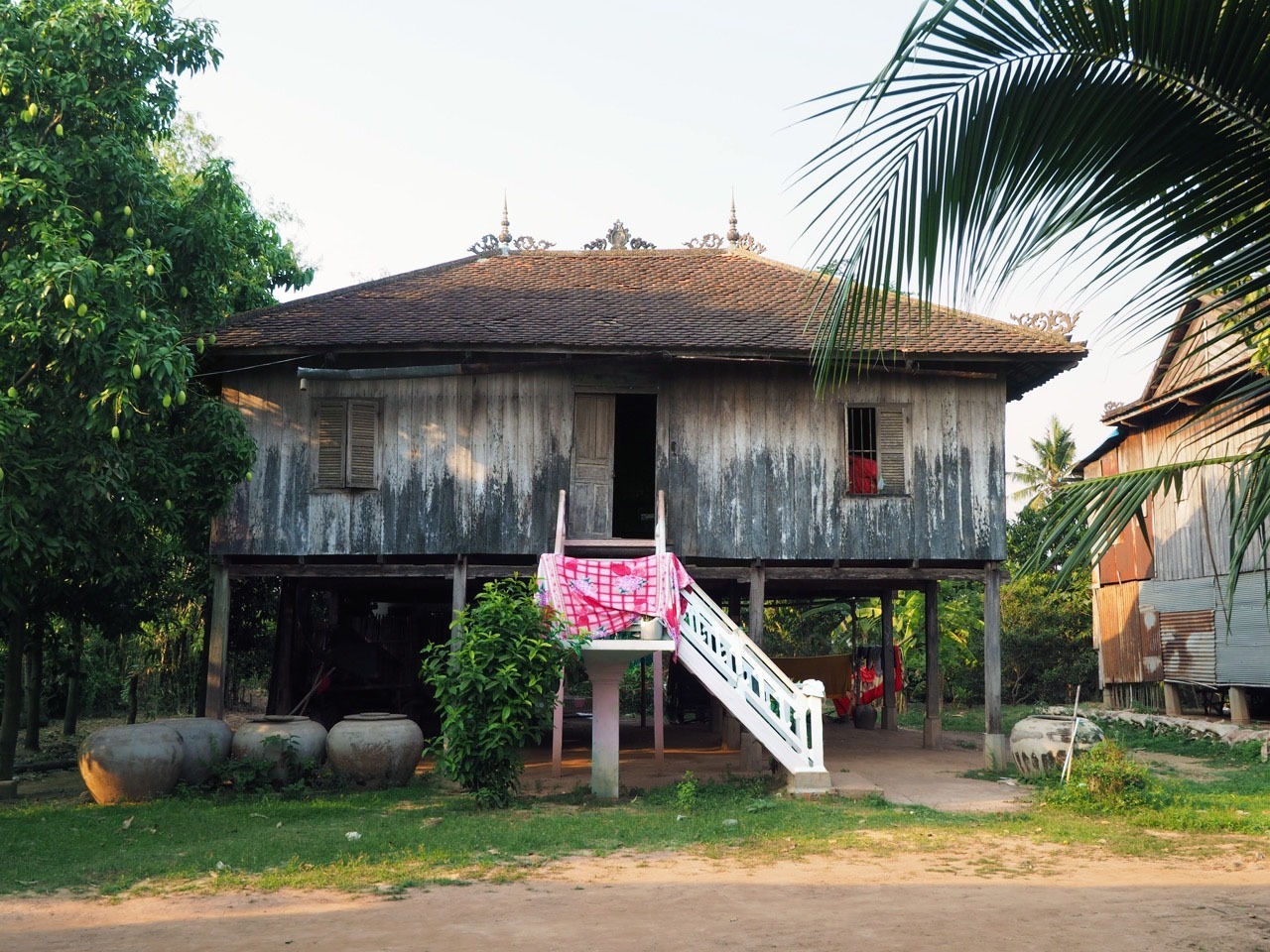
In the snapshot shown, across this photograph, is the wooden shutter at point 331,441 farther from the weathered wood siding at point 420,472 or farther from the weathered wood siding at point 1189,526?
the weathered wood siding at point 1189,526

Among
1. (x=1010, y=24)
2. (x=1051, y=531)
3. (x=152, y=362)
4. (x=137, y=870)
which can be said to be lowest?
(x=137, y=870)

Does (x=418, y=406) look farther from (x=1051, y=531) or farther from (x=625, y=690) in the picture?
(x=625, y=690)

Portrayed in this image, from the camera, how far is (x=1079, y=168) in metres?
3.27

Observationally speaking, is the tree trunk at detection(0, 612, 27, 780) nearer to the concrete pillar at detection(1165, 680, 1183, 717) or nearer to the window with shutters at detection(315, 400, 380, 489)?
the window with shutters at detection(315, 400, 380, 489)

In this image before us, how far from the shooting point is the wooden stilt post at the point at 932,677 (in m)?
17.8

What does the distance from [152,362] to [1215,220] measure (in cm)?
983

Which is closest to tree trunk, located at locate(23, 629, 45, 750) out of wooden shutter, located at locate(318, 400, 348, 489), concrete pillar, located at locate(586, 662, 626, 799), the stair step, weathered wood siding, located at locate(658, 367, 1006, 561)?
wooden shutter, located at locate(318, 400, 348, 489)

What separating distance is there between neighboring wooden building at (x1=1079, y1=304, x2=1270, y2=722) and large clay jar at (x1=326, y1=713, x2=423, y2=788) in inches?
476

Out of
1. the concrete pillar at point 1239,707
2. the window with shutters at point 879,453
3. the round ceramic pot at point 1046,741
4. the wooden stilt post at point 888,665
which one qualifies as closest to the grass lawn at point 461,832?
the round ceramic pot at point 1046,741

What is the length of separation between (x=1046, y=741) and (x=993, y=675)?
1930 millimetres

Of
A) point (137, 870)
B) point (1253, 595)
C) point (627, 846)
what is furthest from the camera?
point (1253, 595)

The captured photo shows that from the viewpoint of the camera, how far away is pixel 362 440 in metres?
14.9

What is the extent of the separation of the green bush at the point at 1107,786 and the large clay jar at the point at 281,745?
8.11 meters

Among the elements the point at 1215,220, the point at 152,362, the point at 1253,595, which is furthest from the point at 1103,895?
the point at 1253,595
